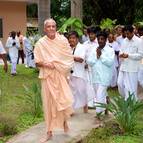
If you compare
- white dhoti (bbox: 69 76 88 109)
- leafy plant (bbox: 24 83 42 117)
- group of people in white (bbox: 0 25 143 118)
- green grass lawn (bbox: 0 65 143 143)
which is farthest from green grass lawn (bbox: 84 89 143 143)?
leafy plant (bbox: 24 83 42 117)

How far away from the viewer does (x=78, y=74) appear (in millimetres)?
9336

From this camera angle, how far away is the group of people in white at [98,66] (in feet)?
29.2

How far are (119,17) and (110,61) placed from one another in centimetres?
1586

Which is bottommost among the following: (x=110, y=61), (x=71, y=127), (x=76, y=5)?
(x=71, y=127)

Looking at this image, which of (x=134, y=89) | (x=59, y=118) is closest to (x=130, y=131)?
(x=59, y=118)

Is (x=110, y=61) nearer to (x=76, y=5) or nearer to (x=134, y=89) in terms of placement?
(x=134, y=89)

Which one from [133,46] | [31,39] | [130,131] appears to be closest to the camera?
[130,131]

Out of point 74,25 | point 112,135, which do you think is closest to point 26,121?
point 112,135

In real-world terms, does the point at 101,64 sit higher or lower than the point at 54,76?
higher

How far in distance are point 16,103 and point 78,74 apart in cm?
242

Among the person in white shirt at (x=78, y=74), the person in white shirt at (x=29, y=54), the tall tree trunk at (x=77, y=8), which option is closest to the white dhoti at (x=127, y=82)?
the person in white shirt at (x=78, y=74)

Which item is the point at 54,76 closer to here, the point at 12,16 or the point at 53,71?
the point at 53,71

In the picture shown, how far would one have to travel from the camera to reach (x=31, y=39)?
1939 cm

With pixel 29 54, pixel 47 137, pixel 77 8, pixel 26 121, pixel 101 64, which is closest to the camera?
pixel 47 137
